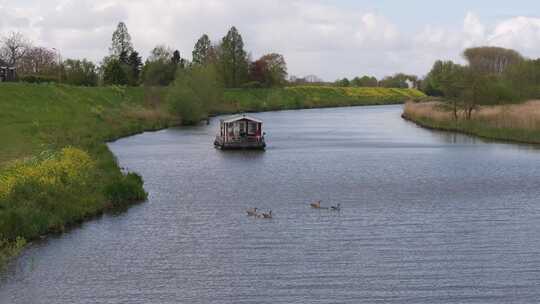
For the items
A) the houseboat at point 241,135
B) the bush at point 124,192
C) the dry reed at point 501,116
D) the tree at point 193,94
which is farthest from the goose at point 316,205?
the tree at point 193,94

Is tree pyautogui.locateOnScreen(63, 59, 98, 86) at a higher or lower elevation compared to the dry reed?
higher

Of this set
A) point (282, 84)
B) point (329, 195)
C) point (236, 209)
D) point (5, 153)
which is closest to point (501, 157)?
point (329, 195)

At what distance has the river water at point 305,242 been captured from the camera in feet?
73.3

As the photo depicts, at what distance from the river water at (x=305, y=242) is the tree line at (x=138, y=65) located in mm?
82995

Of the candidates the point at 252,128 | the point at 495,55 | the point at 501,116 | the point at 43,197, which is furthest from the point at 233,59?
the point at 43,197

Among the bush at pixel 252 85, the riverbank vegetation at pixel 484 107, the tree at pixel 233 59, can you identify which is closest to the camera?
the riverbank vegetation at pixel 484 107

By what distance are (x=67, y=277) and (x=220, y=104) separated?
10543cm

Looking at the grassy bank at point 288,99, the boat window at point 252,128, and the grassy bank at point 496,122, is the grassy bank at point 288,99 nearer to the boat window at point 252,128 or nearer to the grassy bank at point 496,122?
the grassy bank at point 496,122

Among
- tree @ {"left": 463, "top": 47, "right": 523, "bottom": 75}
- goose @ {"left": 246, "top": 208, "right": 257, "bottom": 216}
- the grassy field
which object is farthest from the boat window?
tree @ {"left": 463, "top": 47, "right": 523, "bottom": 75}

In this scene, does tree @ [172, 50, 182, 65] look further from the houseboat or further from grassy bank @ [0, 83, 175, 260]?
the houseboat

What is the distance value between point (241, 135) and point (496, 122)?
26.3m

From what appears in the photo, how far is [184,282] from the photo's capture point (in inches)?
913

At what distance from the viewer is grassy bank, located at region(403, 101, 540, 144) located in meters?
68.9

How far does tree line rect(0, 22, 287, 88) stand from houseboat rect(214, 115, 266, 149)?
60453 mm
